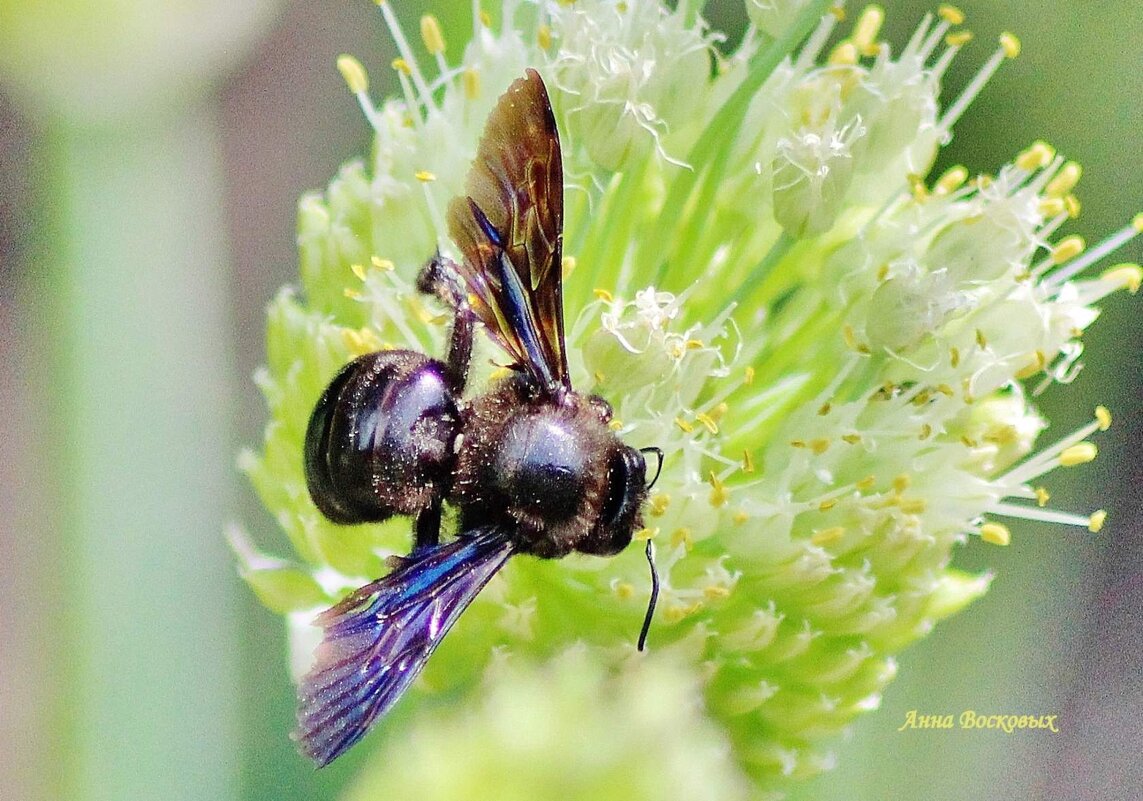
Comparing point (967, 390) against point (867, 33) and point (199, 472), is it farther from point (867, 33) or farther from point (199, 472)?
point (199, 472)

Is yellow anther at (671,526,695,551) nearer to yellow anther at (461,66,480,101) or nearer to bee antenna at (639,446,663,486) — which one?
bee antenna at (639,446,663,486)

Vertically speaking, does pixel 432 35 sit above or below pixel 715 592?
above

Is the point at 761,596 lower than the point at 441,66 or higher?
lower

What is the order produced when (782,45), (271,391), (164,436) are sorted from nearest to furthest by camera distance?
1. (782,45)
2. (271,391)
3. (164,436)

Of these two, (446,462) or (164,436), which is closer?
(446,462)

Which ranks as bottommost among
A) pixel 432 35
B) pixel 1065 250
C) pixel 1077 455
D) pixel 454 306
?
pixel 1077 455

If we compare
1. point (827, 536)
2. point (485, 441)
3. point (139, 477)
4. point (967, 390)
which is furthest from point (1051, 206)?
point (139, 477)

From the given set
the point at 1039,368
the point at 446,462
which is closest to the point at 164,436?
the point at 446,462

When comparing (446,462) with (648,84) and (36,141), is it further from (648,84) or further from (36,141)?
(36,141)
